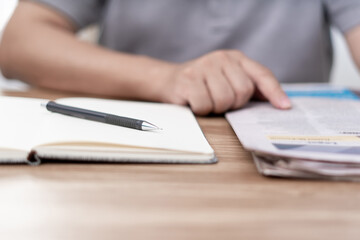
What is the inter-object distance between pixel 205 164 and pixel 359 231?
14 centimetres

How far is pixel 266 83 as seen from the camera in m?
0.58

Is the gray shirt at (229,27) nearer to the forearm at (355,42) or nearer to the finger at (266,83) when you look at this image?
the forearm at (355,42)

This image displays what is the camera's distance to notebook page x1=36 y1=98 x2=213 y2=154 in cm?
36

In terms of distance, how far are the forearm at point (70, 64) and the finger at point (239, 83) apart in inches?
4.5

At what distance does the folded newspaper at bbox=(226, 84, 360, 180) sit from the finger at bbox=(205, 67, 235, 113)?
15 millimetres

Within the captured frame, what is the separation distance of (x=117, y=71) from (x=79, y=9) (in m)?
0.28

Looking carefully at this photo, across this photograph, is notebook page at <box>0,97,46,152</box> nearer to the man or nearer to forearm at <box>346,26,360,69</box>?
the man

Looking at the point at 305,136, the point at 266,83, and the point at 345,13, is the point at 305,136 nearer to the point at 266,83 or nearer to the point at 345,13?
the point at 266,83

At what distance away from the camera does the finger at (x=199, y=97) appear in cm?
55

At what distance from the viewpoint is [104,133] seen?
381 millimetres

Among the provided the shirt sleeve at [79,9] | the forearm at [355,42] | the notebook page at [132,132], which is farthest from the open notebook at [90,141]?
the forearm at [355,42]

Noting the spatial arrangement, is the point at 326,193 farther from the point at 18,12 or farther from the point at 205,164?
the point at 18,12

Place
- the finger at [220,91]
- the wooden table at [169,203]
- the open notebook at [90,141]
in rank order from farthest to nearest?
the finger at [220,91] → the open notebook at [90,141] → the wooden table at [169,203]

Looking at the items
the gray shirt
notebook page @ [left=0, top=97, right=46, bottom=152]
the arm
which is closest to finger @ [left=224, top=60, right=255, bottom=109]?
the arm
